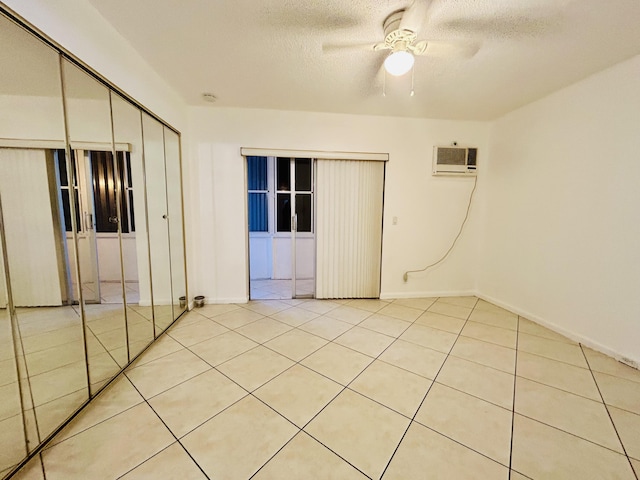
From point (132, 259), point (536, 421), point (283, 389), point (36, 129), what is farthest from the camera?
point (132, 259)

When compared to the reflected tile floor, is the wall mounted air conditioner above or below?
above

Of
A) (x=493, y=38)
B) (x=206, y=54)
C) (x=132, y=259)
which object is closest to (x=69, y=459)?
(x=132, y=259)

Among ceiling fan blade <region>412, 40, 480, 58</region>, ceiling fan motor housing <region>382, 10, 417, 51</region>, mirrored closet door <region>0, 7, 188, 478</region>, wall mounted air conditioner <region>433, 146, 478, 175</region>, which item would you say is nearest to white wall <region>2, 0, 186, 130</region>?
mirrored closet door <region>0, 7, 188, 478</region>

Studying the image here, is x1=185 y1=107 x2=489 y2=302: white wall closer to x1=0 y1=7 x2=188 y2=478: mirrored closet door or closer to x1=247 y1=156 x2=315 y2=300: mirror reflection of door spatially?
x1=0 y1=7 x2=188 y2=478: mirrored closet door

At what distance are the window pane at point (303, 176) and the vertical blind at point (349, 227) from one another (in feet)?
3.53

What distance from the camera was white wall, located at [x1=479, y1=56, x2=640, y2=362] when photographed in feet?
6.78

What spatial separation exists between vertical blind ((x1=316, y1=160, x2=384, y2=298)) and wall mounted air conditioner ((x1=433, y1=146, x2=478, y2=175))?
0.78 m

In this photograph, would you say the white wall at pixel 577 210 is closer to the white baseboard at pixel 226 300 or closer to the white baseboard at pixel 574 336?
the white baseboard at pixel 574 336

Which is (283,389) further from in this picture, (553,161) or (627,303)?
(553,161)

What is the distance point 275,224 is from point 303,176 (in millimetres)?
1079

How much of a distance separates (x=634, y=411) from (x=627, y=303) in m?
0.96

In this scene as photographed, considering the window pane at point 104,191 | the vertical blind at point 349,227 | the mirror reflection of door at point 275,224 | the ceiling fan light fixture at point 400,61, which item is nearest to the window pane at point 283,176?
the mirror reflection of door at point 275,224

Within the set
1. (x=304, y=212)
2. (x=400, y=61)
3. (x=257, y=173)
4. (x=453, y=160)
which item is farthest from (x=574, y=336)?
(x=257, y=173)

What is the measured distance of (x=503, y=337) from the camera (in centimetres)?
249
